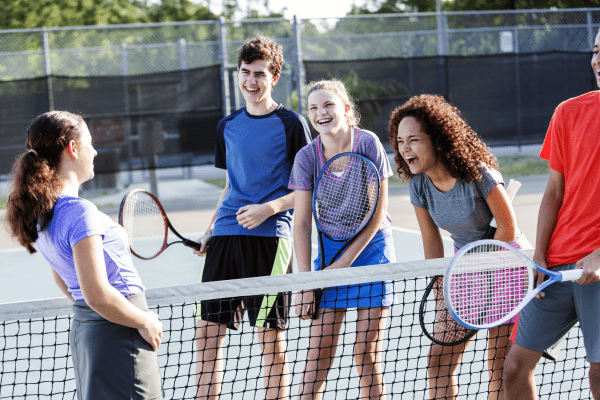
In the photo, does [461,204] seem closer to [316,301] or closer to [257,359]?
[316,301]

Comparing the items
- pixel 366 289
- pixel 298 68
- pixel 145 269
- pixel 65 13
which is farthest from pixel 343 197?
pixel 65 13

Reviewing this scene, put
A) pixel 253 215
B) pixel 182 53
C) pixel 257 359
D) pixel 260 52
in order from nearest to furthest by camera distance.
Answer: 1. pixel 253 215
2. pixel 260 52
3. pixel 257 359
4. pixel 182 53

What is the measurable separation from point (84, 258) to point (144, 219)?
146 centimetres

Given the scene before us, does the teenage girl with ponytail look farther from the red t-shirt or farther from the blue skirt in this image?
the red t-shirt

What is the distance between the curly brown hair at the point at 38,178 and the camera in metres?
1.64

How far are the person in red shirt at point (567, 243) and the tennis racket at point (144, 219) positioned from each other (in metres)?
1.31

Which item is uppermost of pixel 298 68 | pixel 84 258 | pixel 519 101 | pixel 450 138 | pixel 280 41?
pixel 280 41

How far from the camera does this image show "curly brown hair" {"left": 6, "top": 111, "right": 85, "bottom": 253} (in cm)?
164

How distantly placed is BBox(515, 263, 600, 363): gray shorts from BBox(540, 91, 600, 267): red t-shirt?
7cm

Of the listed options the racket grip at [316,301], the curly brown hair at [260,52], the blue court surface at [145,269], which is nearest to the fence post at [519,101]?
the blue court surface at [145,269]

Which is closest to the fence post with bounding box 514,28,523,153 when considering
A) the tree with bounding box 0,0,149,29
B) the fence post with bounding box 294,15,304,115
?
the fence post with bounding box 294,15,304,115

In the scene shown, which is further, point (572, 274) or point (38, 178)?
point (572, 274)

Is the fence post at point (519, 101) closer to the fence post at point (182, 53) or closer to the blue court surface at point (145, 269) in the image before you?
the blue court surface at point (145, 269)

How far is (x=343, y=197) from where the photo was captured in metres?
2.32
